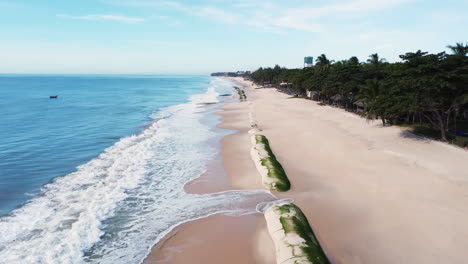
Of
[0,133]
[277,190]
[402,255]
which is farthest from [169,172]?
[0,133]

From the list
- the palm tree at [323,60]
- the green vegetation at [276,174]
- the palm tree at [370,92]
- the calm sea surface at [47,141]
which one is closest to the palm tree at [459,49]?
the palm tree at [370,92]

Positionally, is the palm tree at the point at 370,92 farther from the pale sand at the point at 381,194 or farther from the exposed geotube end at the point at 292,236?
the exposed geotube end at the point at 292,236

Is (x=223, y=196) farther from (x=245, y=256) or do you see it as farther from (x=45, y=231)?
(x=45, y=231)

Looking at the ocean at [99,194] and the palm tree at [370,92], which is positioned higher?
the palm tree at [370,92]

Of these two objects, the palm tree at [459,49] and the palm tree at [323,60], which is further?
the palm tree at [323,60]

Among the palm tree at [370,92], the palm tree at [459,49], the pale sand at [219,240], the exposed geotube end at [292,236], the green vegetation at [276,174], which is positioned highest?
the palm tree at [459,49]

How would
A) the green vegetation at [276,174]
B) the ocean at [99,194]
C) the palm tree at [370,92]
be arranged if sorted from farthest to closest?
the palm tree at [370,92]
the green vegetation at [276,174]
the ocean at [99,194]
